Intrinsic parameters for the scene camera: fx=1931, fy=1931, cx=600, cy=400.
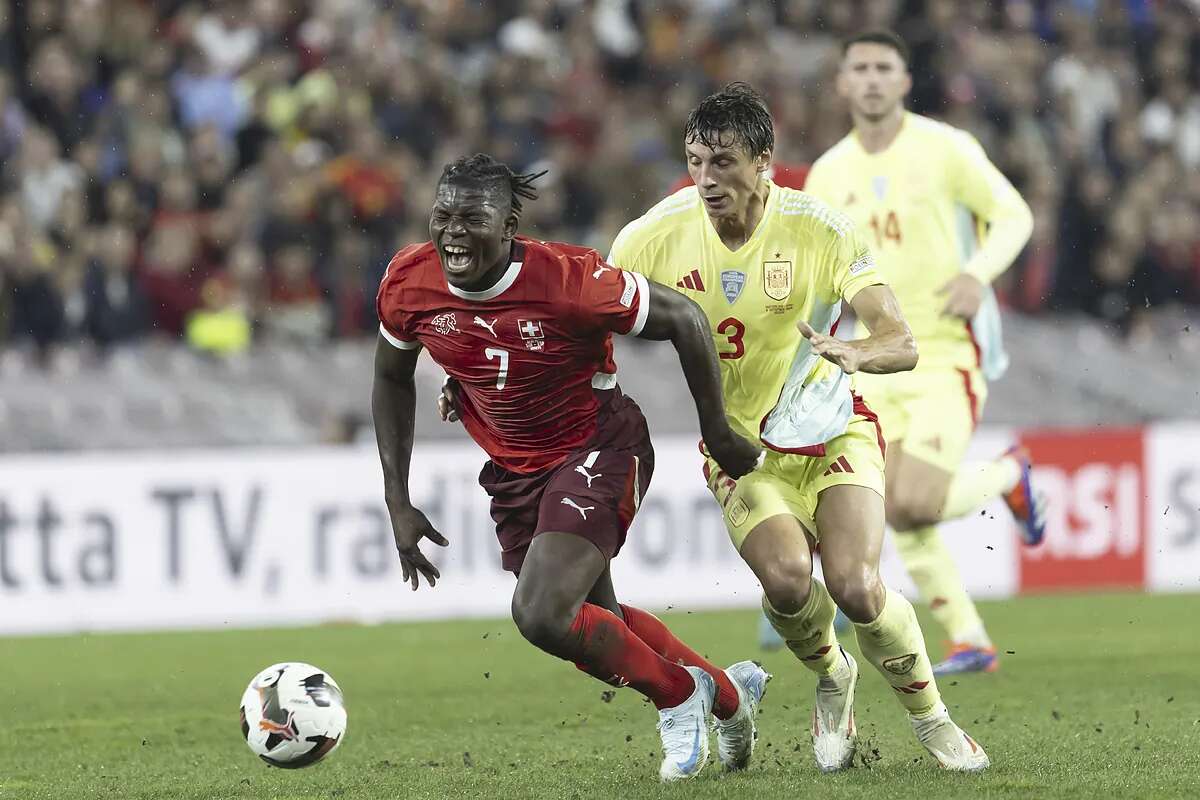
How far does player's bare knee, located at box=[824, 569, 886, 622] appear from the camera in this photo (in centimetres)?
572

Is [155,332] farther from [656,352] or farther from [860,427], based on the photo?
[860,427]

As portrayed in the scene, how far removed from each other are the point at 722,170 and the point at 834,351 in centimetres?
73

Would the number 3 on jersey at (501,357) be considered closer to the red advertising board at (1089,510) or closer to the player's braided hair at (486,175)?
the player's braided hair at (486,175)

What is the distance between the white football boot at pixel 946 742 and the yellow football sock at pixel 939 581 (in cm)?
257

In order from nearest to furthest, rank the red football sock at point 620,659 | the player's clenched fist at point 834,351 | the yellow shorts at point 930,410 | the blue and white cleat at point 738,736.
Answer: the player's clenched fist at point 834,351 → the red football sock at point 620,659 → the blue and white cleat at point 738,736 → the yellow shorts at point 930,410

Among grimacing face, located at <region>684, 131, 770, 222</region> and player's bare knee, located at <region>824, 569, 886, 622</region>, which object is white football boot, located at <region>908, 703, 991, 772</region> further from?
grimacing face, located at <region>684, 131, 770, 222</region>

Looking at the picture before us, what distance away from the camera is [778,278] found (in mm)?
5988

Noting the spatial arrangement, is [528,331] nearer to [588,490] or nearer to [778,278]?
[588,490]

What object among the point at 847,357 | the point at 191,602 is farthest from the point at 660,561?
the point at 847,357

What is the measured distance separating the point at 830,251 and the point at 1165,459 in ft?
24.2

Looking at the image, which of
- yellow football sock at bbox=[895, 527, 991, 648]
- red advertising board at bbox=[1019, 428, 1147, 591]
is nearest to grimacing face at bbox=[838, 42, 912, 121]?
yellow football sock at bbox=[895, 527, 991, 648]

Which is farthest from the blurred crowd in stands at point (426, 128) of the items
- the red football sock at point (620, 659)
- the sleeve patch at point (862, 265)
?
the sleeve patch at point (862, 265)

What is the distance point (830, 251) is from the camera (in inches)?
235

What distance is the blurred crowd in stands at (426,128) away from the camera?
520 inches
